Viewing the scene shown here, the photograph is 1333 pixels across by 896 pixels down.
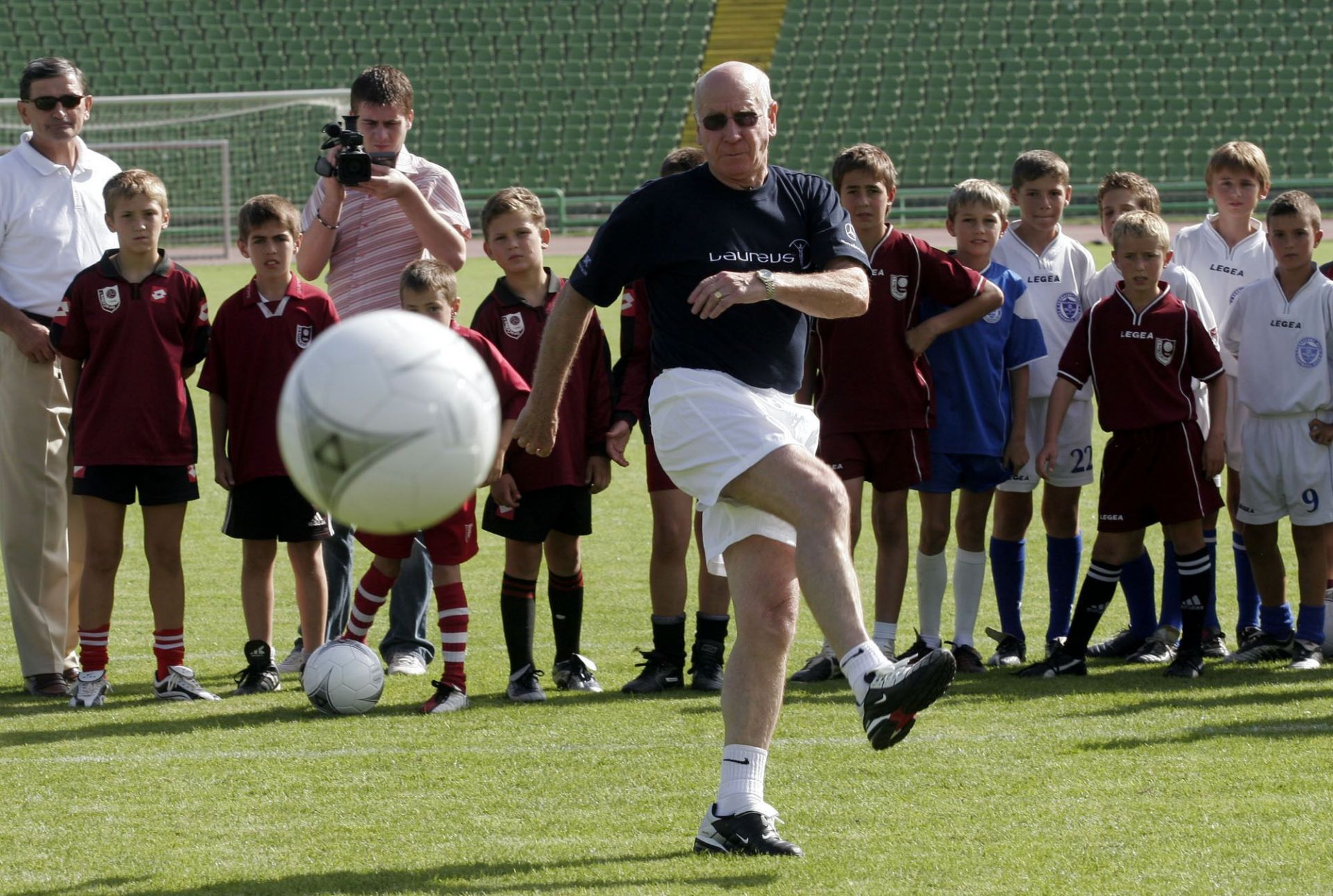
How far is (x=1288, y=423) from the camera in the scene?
6.48m

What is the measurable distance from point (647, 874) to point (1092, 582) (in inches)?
120

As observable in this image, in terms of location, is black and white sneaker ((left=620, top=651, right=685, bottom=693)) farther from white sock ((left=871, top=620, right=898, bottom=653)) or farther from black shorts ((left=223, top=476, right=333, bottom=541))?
black shorts ((left=223, top=476, right=333, bottom=541))

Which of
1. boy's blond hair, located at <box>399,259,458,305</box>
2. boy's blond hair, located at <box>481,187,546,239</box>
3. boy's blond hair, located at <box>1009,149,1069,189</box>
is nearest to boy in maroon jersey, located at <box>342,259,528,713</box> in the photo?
boy's blond hair, located at <box>399,259,458,305</box>

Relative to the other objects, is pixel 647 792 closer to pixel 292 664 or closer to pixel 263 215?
pixel 292 664

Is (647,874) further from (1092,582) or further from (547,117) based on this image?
(547,117)

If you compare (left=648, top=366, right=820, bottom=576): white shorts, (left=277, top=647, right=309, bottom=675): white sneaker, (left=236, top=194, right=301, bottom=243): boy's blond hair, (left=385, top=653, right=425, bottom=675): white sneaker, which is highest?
(left=236, top=194, right=301, bottom=243): boy's blond hair

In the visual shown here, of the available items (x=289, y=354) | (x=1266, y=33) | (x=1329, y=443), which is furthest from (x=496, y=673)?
(x=1266, y=33)

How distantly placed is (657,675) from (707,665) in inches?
7.6

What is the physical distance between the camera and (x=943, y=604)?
800 centimetres

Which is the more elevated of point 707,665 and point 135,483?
point 135,483

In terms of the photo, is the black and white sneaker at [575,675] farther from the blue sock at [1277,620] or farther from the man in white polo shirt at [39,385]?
the blue sock at [1277,620]

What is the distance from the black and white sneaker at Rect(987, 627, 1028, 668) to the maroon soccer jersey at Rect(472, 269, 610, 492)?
1.86m

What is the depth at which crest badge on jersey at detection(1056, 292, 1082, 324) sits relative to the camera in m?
6.90

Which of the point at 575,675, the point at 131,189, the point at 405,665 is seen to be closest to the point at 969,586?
the point at 575,675
